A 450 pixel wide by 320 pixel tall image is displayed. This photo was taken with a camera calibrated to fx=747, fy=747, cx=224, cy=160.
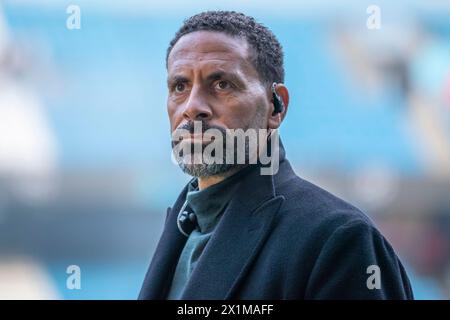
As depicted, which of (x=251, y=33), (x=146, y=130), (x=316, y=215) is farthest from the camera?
(x=146, y=130)

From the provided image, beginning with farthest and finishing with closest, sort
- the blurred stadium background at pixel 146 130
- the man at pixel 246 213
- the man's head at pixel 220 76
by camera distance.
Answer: the blurred stadium background at pixel 146 130 < the man's head at pixel 220 76 < the man at pixel 246 213

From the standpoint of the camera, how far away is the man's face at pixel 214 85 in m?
0.85

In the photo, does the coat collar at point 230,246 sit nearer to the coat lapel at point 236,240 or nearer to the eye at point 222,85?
the coat lapel at point 236,240

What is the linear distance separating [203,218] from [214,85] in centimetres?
16

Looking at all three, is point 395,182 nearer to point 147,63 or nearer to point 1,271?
point 147,63

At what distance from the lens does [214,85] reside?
2.81ft

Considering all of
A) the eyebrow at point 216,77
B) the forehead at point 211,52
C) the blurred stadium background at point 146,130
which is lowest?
the blurred stadium background at point 146,130

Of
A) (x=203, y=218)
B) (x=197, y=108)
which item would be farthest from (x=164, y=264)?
(x=197, y=108)

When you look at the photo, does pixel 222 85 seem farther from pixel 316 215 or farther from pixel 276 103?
pixel 316 215

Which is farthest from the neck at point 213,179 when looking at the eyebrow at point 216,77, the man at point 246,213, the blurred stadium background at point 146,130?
the blurred stadium background at point 146,130

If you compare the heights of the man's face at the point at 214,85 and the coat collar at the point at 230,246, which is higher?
the man's face at the point at 214,85

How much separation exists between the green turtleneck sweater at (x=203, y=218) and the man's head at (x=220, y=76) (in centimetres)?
2

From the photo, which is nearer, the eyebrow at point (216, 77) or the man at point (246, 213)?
the man at point (246, 213)

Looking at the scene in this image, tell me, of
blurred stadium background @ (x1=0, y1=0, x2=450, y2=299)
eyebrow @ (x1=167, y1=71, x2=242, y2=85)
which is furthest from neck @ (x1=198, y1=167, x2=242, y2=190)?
blurred stadium background @ (x1=0, y1=0, x2=450, y2=299)
